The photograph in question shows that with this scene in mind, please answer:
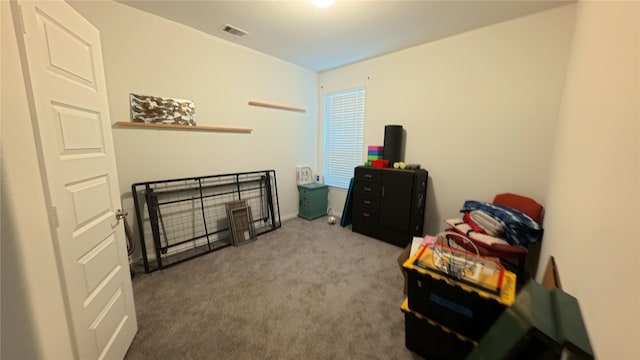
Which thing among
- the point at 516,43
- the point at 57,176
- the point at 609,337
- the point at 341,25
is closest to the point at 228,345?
the point at 57,176

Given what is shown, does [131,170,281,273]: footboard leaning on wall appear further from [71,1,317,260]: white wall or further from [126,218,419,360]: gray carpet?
[126,218,419,360]: gray carpet

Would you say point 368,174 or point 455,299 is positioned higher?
point 368,174

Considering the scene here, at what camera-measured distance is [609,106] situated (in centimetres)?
92

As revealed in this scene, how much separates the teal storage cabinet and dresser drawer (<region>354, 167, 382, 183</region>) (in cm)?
89

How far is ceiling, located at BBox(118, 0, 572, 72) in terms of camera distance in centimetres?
218

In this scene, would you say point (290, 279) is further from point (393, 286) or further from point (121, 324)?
point (121, 324)

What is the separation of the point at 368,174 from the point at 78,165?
9.48 feet

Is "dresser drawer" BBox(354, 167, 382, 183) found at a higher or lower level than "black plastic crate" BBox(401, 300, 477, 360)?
higher

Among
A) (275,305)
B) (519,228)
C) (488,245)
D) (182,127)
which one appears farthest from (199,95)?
(519,228)

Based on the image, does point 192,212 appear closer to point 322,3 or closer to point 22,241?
point 22,241

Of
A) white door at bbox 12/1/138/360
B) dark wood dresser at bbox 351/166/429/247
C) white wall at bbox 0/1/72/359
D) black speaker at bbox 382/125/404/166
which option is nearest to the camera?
white wall at bbox 0/1/72/359

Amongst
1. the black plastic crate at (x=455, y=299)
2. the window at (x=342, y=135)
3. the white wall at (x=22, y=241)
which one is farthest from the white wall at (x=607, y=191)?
the window at (x=342, y=135)

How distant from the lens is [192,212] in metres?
2.95

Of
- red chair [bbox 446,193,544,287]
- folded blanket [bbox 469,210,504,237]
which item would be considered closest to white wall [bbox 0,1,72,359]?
red chair [bbox 446,193,544,287]
